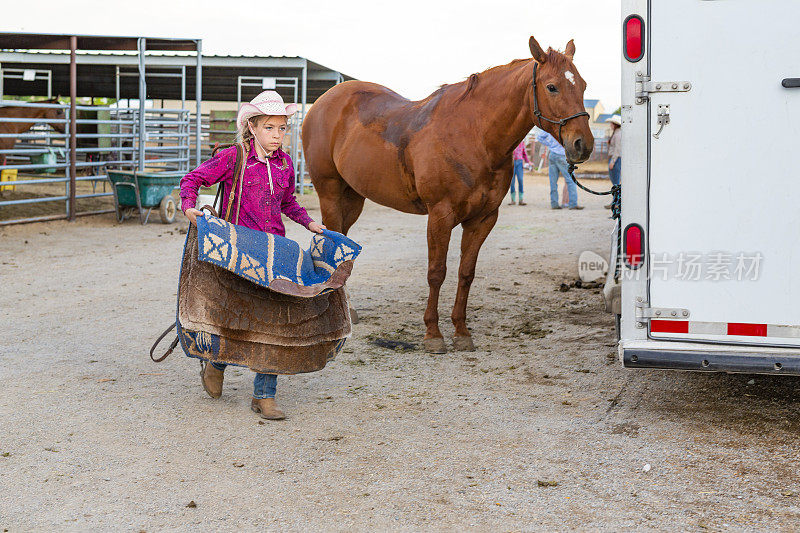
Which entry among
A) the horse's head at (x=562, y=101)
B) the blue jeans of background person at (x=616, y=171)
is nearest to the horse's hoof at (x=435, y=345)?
the horse's head at (x=562, y=101)

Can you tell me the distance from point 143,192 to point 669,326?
10187 mm

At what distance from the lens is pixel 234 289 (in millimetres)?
4121

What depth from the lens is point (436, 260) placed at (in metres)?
5.91

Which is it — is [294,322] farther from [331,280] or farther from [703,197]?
[703,197]

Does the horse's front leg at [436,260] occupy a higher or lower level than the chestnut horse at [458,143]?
lower

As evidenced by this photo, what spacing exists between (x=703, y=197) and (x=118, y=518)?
3.01 meters

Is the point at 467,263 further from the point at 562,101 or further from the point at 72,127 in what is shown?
the point at 72,127

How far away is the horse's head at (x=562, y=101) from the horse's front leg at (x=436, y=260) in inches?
39.0

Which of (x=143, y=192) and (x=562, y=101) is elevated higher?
(x=562, y=101)

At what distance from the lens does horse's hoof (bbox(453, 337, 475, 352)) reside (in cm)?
591

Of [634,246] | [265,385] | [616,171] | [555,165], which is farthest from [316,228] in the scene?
[555,165]

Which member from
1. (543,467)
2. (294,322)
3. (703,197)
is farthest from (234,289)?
(703,197)

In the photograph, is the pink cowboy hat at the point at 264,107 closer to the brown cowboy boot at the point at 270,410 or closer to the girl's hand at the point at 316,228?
the girl's hand at the point at 316,228

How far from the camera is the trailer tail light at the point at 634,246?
405 cm
